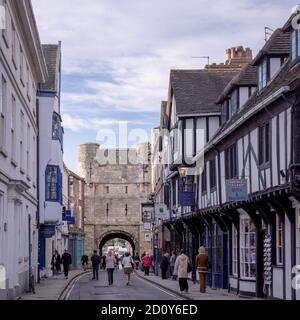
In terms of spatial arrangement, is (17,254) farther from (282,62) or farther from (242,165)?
(282,62)

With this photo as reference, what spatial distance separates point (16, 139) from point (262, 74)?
7877 millimetres

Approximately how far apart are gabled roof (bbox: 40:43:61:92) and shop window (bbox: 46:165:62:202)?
3828mm

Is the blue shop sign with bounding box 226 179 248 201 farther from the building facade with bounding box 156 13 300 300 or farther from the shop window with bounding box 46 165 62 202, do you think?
the shop window with bounding box 46 165 62 202

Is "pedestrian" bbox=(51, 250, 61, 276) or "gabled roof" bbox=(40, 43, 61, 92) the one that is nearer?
"gabled roof" bbox=(40, 43, 61, 92)

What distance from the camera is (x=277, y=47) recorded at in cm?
2317

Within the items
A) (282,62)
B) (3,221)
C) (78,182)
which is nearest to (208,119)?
(282,62)

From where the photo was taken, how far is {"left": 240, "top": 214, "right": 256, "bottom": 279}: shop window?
23447mm

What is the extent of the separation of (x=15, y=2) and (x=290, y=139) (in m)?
7.91

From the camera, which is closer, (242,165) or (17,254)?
(17,254)

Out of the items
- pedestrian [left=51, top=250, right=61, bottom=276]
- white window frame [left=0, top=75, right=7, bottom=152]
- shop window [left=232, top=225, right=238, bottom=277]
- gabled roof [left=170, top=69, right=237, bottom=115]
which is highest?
gabled roof [left=170, top=69, right=237, bottom=115]

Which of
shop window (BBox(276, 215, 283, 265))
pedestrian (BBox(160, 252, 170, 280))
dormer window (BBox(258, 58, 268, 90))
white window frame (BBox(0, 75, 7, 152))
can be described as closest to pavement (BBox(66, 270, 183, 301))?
shop window (BBox(276, 215, 283, 265))

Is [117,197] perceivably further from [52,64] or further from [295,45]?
[295,45]

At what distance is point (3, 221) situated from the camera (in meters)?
18.4

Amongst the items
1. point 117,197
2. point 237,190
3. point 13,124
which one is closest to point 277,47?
point 237,190
